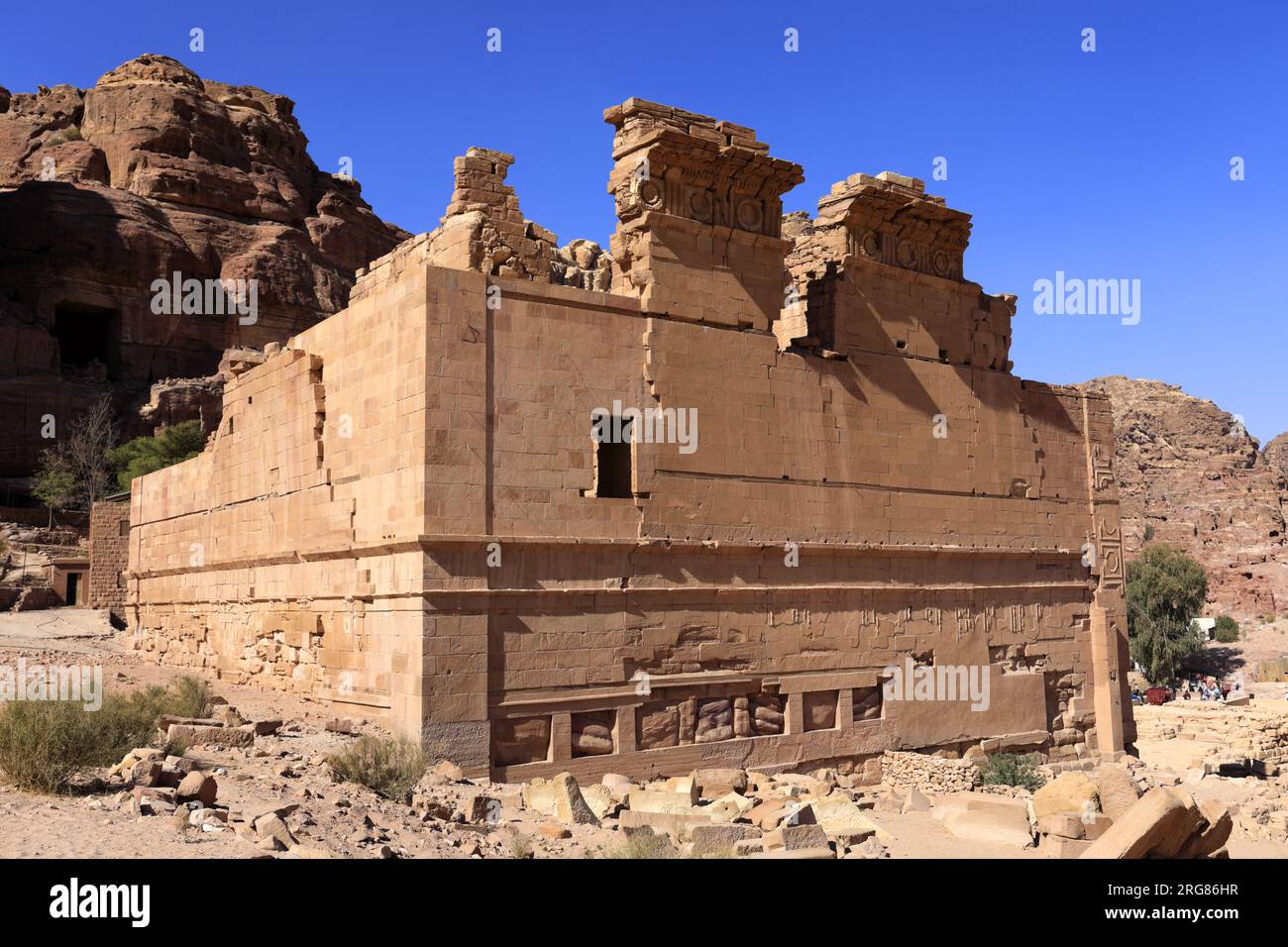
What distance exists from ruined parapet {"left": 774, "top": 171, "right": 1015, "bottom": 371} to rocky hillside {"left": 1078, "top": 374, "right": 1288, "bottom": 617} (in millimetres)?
42639

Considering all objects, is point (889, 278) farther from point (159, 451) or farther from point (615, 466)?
point (159, 451)

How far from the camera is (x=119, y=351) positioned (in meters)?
39.5

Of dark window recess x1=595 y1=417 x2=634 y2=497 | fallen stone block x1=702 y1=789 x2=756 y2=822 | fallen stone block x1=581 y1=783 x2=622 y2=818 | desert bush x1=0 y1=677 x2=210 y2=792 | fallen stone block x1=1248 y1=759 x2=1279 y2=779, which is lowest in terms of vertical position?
fallen stone block x1=1248 y1=759 x2=1279 y2=779

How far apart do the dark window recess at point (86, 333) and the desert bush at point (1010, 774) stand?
3506 centimetres

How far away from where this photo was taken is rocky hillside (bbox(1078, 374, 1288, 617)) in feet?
175

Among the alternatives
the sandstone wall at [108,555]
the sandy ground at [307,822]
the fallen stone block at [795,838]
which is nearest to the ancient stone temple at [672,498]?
the sandy ground at [307,822]

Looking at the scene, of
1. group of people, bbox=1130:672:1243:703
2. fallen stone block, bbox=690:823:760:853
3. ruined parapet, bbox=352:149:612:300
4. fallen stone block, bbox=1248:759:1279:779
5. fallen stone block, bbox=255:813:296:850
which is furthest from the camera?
group of people, bbox=1130:672:1243:703

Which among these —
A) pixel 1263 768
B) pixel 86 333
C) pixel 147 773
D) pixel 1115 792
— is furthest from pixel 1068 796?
pixel 86 333

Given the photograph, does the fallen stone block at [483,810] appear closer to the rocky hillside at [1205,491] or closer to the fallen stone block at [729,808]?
the fallen stone block at [729,808]

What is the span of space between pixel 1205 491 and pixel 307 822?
61546 millimetres

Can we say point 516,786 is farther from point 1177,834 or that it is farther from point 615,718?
point 1177,834

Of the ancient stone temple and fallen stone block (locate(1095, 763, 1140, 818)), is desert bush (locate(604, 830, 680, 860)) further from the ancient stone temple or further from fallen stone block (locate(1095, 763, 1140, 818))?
fallen stone block (locate(1095, 763, 1140, 818))

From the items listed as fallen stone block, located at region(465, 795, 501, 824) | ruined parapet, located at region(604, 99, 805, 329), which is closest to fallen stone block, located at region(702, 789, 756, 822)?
fallen stone block, located at region(465, 795, 501, 824)

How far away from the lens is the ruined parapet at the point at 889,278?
15.5 m
